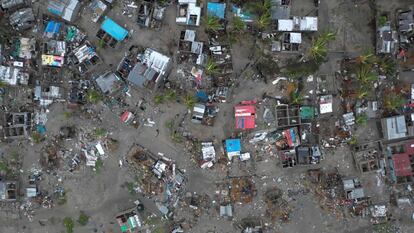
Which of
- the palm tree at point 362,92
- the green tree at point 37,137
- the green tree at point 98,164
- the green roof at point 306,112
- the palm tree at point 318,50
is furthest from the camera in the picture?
the green tree at point 98,164

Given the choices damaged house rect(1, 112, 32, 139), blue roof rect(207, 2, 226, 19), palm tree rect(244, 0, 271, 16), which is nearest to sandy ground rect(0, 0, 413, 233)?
damaged house rect(1, 112, 32, 139)

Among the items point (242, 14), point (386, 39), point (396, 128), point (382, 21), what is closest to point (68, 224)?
point (242, 14)

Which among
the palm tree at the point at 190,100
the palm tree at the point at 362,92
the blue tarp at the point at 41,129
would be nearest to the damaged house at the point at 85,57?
the blue tarp at the point at 41,129

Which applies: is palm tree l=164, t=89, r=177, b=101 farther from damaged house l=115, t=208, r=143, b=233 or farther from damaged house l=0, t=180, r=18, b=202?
damaged house l=0, t=180, r=18, b=202

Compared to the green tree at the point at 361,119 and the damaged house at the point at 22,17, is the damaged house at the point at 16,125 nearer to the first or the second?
the damaged house at the point at 22,17

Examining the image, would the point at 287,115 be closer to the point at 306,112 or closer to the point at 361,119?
the point at 306,112

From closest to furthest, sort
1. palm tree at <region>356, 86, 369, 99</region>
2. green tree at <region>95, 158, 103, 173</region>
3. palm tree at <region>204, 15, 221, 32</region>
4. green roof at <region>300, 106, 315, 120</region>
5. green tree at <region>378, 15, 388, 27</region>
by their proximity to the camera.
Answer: palm tree at <region>204, 15, 221, 32</region>, green tree at <region>378, 15, 388, 27</region>, palm tree at <region>356, 86, 369, 99</region>, green roof at <region>300, 106, 315, 120</region>, green tree at <region>95, 158, 103, 173</region>
